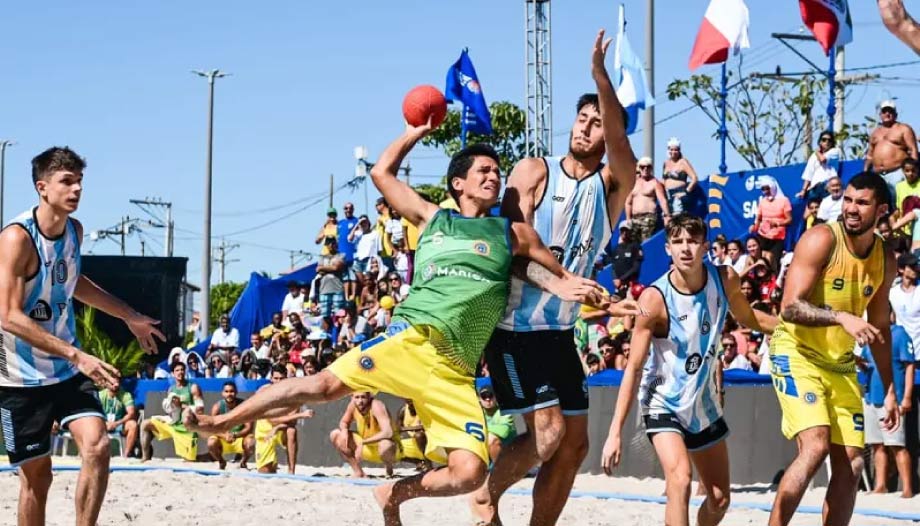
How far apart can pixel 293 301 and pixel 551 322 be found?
16073 mm

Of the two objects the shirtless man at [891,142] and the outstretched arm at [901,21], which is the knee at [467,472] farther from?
the shirtless man at [891,142]

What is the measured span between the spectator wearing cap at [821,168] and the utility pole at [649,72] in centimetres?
281

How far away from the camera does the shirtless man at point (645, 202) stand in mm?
16562

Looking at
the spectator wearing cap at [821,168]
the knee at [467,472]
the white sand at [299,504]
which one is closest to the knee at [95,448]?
the knee at [467,472]

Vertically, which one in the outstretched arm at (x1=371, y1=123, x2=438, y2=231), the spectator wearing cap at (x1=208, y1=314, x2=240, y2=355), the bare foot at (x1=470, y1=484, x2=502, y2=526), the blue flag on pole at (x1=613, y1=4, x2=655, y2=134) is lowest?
the bare foot at (x1=470, y1=484, x2=502, y2=526)

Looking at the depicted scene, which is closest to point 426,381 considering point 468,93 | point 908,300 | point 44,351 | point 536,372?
point 536,372

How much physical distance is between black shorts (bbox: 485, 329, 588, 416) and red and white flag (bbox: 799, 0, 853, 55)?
1051cm

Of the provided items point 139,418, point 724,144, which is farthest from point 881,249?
point 139,418

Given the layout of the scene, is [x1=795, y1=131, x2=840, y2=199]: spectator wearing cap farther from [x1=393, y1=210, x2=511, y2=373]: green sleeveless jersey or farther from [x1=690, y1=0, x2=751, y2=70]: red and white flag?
[x1=393, y1=210, x2=511, y2=373]: green sleeveless jersey

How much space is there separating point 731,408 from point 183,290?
1932 cm

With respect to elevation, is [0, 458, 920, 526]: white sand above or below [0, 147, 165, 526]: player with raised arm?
below

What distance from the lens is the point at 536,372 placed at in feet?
21.9

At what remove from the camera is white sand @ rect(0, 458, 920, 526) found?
30.6 feet

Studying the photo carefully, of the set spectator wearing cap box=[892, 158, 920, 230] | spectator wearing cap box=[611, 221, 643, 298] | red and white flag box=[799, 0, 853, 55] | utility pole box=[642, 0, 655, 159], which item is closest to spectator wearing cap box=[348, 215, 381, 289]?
utility pole box=[642, 0, 655, 159]
